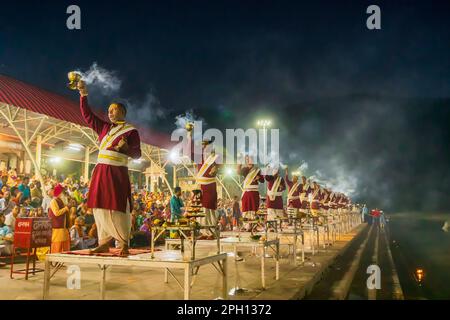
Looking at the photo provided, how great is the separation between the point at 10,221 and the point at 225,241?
23.5 ft

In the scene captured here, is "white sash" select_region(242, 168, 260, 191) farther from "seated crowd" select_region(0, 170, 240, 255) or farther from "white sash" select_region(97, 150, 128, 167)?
"white sash" select_region(97, 150, 128, 167)

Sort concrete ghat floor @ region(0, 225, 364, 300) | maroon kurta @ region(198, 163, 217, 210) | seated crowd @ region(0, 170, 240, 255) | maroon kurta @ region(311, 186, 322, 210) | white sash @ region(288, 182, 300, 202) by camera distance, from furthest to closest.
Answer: maroon kurta @ region(311, 186, 322, 210), white sash @ region(288, 182, 300, 202), seated crowd @ region(0, 170, 240, 255), maroon kurta @ region(198, 163, 217, 210), concrete ghat floor @ region(0, 225, 364, 300)

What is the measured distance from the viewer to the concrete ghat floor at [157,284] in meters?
6.46

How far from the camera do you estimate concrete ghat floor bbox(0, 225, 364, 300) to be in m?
6.46

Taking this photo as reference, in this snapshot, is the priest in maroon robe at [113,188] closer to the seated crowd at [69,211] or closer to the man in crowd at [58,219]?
the seated crowd at [69,211]

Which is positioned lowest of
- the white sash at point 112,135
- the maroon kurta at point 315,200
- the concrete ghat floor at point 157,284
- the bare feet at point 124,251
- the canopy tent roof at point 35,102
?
the concrete ghat floor at point 157,284

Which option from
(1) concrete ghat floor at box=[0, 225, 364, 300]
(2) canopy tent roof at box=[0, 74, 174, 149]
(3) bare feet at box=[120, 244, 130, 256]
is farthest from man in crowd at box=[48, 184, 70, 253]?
(3) bare feet at box=[120, 244, 130, 256]

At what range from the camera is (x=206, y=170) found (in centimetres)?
962

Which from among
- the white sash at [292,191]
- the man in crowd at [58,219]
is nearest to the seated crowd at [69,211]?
the man in crowd at [58,219]

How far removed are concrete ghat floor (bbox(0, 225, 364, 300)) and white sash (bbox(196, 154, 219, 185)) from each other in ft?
6.50

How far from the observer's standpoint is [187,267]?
437 cm

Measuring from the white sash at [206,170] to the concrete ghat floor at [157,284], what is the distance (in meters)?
1.98

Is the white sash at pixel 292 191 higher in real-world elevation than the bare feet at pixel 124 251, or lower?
higher
